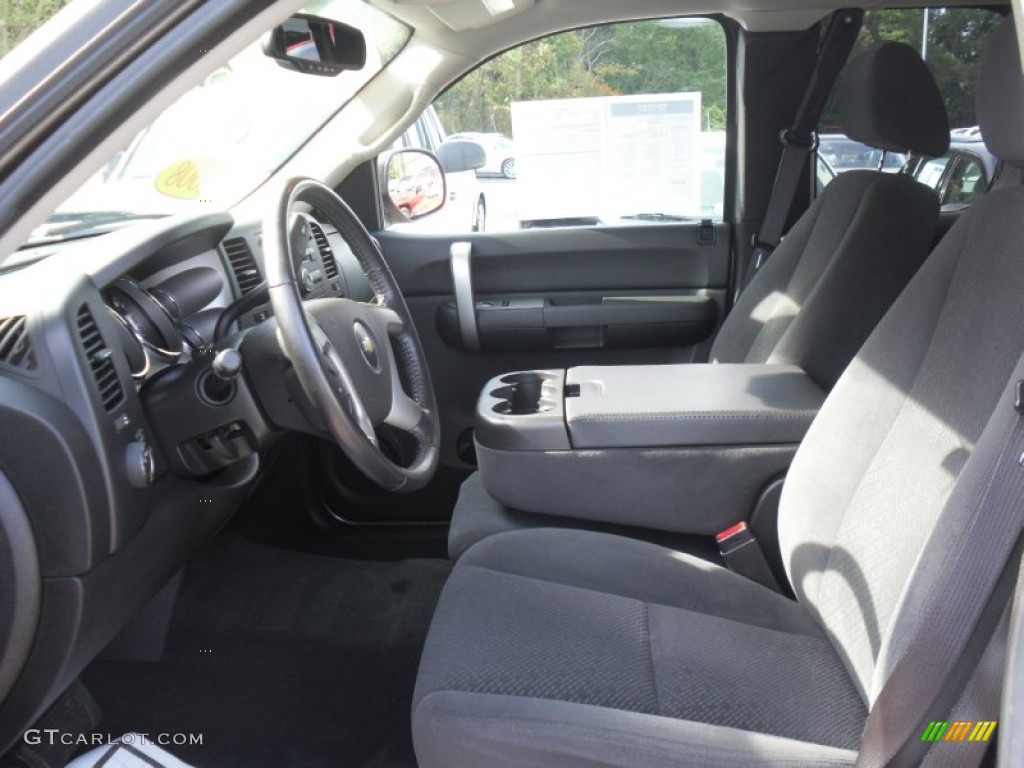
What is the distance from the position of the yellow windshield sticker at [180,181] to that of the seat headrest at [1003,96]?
5.31ft

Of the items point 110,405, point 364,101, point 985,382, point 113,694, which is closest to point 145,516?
point 110,405

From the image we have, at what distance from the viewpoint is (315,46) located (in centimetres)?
168

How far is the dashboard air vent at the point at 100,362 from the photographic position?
1.38 metres

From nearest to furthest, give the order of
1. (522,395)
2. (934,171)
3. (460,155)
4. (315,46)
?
(315,46) → (522,395) → (934,171) → (460,155)

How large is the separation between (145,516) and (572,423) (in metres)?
0.79

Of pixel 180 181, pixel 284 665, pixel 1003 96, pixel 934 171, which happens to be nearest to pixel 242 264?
pixel 180 181

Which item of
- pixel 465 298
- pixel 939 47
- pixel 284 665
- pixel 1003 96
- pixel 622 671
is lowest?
pixel 284 665

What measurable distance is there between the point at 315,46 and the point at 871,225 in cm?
116

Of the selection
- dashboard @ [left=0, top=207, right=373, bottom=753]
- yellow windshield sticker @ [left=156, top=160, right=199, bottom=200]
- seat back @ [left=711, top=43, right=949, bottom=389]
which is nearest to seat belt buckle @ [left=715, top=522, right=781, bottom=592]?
seat back @ [left=711, top=43, right=949, bottom=389]

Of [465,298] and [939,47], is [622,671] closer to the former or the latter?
[465,298]

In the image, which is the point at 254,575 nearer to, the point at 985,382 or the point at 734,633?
the point at 734,633

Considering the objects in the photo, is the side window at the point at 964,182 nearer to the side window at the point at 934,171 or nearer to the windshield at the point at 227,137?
the side window at the point at 934,171

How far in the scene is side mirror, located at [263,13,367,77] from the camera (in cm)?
157

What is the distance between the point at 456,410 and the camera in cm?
290
